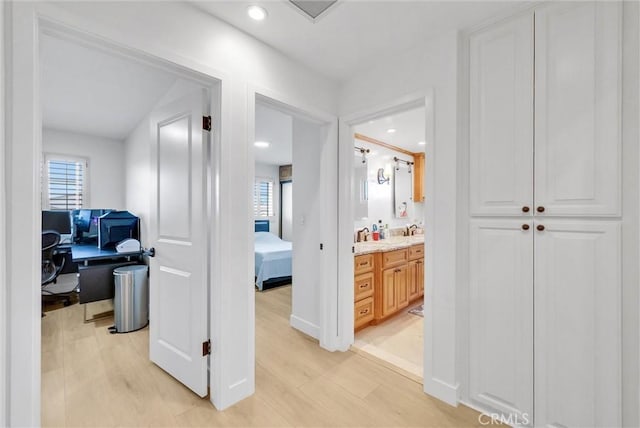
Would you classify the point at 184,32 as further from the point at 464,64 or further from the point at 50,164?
the point at 50,164

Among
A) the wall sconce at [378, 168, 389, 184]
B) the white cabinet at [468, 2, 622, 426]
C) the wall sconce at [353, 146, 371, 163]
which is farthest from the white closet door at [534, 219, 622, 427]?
the wall sconce at [378, 168, 389, 184]

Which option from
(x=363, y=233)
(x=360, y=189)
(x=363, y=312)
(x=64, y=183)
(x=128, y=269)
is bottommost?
(x=363, y=312)

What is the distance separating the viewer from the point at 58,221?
147 inches

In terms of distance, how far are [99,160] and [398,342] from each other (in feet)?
16.6

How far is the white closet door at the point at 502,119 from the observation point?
5.06ft

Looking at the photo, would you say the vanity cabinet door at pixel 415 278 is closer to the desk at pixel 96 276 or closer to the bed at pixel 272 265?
the bed at pixel 272 265

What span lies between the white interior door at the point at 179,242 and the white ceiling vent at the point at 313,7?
79 cm

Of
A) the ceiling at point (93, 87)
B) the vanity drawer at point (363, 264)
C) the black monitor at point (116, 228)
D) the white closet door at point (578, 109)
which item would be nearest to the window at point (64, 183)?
the ceiling at point (93, 87)

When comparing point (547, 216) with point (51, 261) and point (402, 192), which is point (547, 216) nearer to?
point (402, 192)

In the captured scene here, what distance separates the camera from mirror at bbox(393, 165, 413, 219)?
4.40m

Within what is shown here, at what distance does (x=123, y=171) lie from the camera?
4.57 metres

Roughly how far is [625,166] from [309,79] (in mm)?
1971

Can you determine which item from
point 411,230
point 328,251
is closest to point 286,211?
point 411,230

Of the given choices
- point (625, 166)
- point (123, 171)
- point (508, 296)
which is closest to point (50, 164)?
point (123, 171)
